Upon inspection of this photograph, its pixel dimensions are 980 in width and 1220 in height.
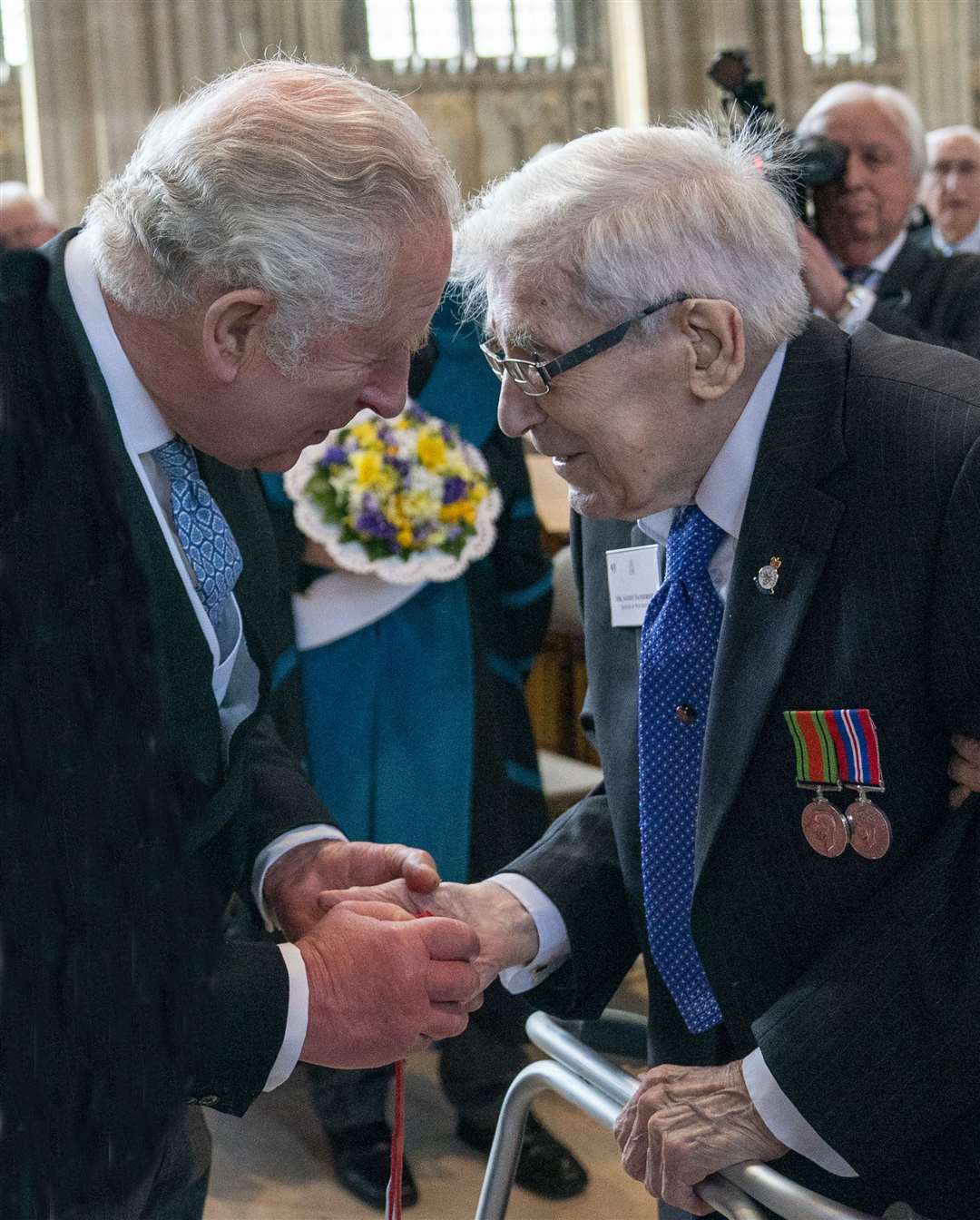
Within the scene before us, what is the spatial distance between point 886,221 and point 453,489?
1440 millimetres

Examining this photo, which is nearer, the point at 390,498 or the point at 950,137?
the point at 390,498

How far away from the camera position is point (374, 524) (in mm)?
3381

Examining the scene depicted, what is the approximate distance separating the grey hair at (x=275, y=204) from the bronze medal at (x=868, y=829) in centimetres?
73

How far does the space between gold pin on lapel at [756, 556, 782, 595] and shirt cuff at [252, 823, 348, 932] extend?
0.67 metres

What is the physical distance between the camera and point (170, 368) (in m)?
1.57

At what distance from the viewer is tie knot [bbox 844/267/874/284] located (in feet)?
13.2

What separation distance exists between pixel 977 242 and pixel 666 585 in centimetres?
545

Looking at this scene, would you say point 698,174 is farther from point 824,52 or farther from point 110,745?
point 824,52

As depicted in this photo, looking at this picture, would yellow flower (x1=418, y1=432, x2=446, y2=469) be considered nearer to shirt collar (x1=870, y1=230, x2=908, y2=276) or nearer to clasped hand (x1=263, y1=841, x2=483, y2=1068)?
shirt collar (x1=870, y1=230, x2=908, y2=276)

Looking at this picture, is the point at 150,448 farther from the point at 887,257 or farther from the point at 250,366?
the point at 887,257

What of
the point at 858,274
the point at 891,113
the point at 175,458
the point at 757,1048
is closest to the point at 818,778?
the point at 757,1048

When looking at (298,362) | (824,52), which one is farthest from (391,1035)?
(824,52)

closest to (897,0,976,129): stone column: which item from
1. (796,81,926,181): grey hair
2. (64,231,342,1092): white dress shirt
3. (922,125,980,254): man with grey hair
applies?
(922,125,980,254): man with grey hair

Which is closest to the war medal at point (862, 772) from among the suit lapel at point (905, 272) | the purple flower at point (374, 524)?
the purple flower at point (374, 524)
